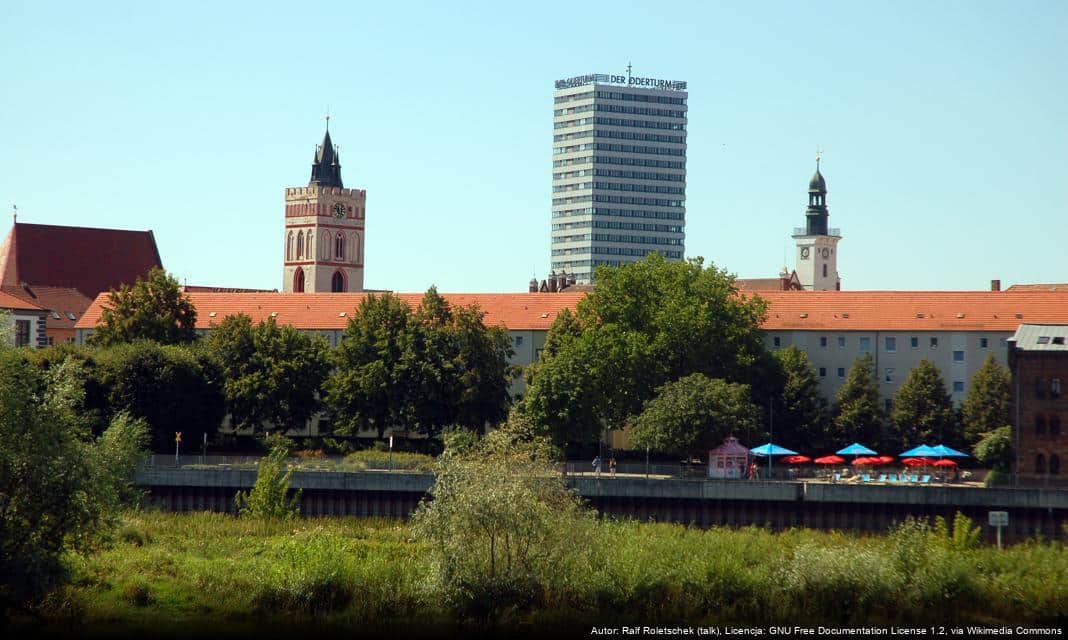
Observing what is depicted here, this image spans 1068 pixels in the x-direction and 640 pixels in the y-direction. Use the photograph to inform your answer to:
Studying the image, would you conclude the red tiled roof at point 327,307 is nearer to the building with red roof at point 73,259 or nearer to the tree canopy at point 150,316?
the tree canopy at point 150,316

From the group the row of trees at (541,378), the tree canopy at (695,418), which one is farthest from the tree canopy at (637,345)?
the tree canopy at (695,418)

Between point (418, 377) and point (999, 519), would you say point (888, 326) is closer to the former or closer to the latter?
point (418, 377)

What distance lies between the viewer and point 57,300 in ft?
487

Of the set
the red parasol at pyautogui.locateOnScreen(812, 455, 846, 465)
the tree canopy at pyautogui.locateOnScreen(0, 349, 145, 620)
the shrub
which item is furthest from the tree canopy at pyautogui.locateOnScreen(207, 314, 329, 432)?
the tree canopy at pyautogui.locateOnScreen(0, 349, 145, 620)

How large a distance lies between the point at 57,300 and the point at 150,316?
36.2 meters

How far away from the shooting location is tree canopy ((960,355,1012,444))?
101000 mm

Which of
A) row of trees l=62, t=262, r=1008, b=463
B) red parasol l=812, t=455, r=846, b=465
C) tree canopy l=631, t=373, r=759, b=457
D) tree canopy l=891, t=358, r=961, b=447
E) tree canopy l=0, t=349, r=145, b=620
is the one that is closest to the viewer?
tree canopy l=0, t=349, r=145, b=620

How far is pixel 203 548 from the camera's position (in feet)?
221

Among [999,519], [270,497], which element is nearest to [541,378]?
[270,497]

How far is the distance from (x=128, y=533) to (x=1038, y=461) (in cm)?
4428

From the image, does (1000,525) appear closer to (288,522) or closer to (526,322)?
(288,522)

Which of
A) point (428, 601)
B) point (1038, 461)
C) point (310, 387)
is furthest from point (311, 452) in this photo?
point (428, 601)

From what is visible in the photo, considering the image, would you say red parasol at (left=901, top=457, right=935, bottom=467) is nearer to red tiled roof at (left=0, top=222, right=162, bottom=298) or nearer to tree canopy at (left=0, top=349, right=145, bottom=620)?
tree canopy at (left=0, top=349, right=145, bottom=620)

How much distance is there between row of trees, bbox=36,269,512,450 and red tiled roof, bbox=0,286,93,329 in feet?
118
